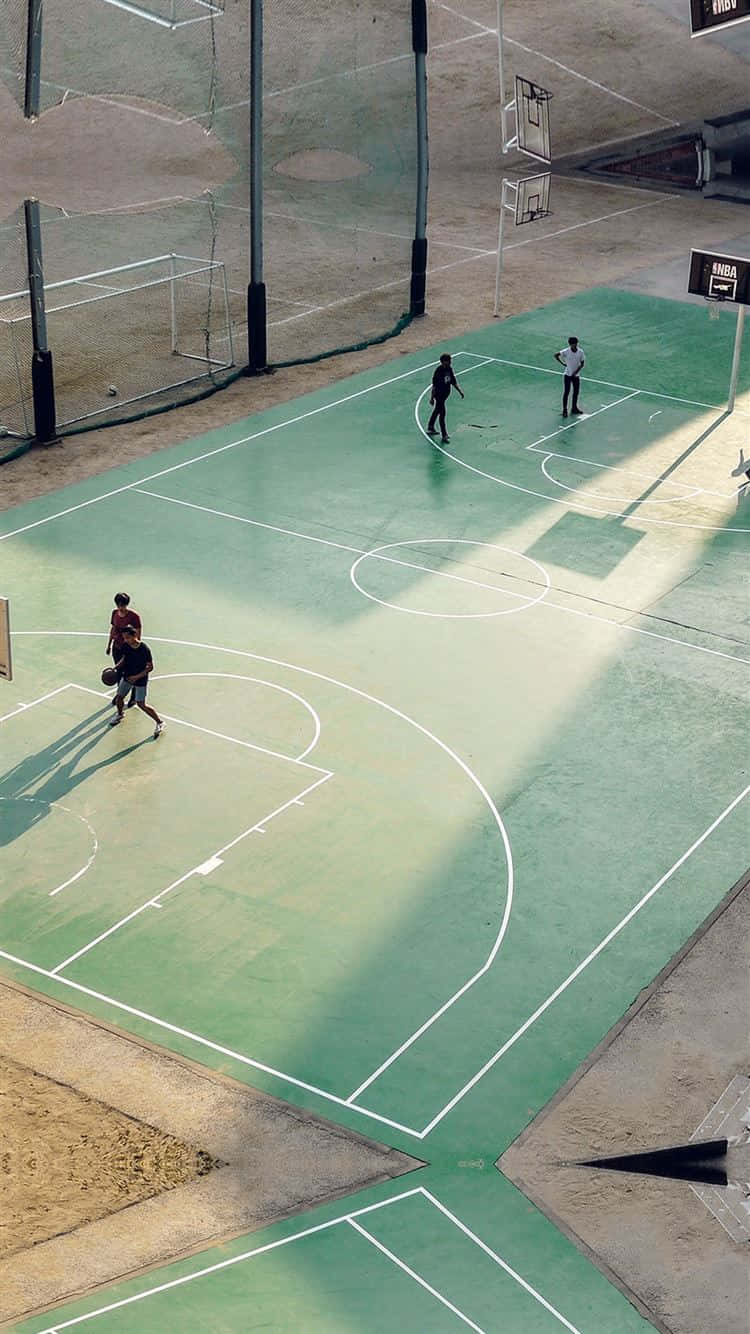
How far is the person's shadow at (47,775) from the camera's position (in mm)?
21172

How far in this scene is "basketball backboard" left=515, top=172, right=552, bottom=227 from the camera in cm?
4200

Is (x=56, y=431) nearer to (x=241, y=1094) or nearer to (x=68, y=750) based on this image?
(x=68, y=750)

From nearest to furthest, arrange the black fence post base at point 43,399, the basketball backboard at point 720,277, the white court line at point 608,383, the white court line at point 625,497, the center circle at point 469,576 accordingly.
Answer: the center circle at point 469,576 → the white court line at point 625,497 → the black fence post base at point 43,399 → the basketball backboard at point 720,277 → the white court line at point 608,383

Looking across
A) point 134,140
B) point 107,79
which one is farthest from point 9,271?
point 134,140

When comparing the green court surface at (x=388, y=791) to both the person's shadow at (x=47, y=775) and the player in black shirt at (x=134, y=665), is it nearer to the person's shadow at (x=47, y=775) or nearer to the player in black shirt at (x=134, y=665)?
the person's shadow at (x=47, y=775)

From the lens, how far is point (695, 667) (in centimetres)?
2566

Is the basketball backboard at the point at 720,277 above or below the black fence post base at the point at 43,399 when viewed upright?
above

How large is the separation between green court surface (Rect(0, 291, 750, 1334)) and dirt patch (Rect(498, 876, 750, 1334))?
0.28 m

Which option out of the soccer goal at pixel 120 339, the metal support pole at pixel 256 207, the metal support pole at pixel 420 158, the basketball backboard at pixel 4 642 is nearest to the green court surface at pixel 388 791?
the metal support pole at pixel 256 207

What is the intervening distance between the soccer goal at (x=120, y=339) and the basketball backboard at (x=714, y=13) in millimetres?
15120

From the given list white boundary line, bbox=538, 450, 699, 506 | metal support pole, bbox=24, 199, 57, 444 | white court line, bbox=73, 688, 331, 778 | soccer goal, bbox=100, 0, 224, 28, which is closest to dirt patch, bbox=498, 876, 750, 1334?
white court line, bbox=73, 688, 331, 778

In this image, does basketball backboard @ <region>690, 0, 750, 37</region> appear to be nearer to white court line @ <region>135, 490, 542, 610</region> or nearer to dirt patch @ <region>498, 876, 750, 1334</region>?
white court line @ <region>135, 490, 542, 610</region>

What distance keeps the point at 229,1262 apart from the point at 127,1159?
65.6 inches

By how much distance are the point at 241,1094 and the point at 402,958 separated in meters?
2.93
